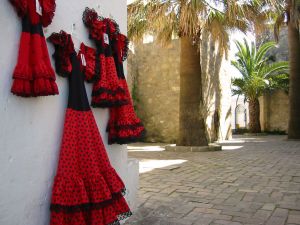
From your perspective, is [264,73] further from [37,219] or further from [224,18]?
[37,219]

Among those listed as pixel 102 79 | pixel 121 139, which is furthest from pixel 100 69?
pixel 121 139

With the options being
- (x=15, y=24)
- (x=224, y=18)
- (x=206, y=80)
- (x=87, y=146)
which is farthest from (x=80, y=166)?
(x=206, y=80)

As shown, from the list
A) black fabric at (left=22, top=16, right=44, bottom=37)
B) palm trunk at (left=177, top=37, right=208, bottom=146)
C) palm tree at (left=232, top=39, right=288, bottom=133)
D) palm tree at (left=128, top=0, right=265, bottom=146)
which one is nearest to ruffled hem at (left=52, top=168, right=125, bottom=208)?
black fabric at (left=22, top=16, right=44, bottom=37)

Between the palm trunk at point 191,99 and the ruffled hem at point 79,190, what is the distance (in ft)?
21.8

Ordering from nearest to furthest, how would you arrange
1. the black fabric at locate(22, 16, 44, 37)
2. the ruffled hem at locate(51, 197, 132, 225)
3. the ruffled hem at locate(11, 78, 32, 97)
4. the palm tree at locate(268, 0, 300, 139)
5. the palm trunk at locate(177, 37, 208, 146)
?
the ruffled hem at locate(11, 78, 32, 97), the black fabric at locate(22, 16, 44, 37), the ruffled hem at locate(51, 197, 132, 225), the palm trunk at locate(177, 37, 208, 146), the palm tree at locate(268, 0, 300, 139)

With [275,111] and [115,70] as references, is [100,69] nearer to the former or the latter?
[115,70]

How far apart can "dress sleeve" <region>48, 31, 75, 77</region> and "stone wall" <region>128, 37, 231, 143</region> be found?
945 cm

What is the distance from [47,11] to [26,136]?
2.31 ft

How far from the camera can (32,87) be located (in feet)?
5.48

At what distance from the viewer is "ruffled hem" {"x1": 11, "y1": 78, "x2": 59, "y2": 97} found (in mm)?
1601

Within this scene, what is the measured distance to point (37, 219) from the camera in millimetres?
1850

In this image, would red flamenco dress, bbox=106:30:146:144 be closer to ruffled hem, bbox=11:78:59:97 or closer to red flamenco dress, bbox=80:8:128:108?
red flamenco dress, bbox=80:8:128:108

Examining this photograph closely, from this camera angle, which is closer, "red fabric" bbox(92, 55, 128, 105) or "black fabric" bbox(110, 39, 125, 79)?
"red fabric" bbox(92, 55, 128, 105)

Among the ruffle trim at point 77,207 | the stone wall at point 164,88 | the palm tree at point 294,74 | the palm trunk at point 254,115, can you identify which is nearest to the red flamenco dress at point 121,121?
the ruffle trim at point 77,207
